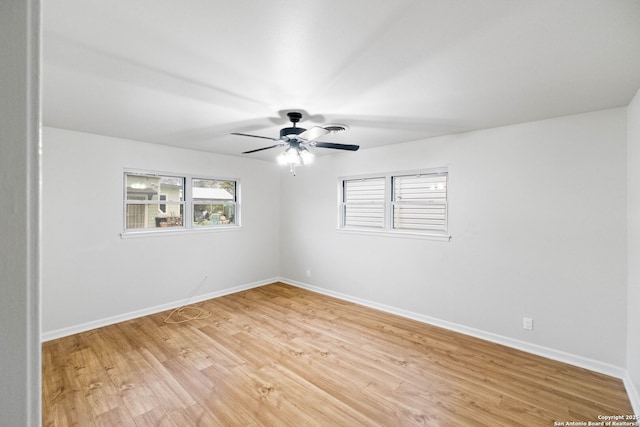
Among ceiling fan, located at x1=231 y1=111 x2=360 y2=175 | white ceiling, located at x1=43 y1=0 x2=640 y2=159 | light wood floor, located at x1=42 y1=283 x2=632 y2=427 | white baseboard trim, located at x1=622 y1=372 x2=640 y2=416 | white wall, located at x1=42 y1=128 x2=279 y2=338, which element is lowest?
light wood floor, located at x1=42 y1=283 x2=632 y2=427

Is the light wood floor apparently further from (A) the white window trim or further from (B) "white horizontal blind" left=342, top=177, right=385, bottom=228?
(B) "white horizontal blind" left=342, top=177, right=385, bottom=228

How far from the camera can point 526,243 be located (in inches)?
128

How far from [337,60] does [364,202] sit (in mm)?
3041

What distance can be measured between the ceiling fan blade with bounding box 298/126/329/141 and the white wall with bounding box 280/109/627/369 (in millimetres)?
1860

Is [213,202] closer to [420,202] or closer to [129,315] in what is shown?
[129,315]

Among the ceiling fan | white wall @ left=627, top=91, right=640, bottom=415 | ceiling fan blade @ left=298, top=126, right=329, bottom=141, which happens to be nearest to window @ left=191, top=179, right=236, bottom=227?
the ceiling fan

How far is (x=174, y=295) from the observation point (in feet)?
14.9

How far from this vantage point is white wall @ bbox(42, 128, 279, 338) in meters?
3.51

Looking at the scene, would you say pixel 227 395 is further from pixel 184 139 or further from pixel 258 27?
pixel 184 139

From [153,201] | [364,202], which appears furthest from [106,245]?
[364,202]

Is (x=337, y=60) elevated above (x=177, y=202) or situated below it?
above
